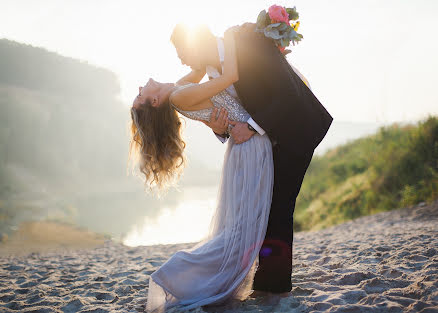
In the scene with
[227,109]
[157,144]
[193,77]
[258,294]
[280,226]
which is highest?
[193,77]

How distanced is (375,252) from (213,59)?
2.67m

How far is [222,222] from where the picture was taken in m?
2.38

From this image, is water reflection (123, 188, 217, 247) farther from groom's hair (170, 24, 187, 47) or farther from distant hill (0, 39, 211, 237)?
groom's hair (170, 24, 187, 47)

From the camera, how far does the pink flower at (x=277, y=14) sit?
2.17 metres

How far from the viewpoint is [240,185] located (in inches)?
92.5

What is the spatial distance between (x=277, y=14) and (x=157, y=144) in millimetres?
1201

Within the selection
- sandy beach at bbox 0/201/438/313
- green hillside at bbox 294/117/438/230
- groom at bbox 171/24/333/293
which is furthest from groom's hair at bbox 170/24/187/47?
green hillside at bbox 294/117/438/230

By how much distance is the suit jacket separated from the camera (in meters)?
2.10

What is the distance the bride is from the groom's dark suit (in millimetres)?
92

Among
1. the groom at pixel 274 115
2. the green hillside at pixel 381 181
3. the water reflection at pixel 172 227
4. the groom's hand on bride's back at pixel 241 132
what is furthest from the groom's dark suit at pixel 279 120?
the water reflection at pixel 172 227

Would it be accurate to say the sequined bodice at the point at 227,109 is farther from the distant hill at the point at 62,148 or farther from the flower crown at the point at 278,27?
the distant hill at the point at 62,148

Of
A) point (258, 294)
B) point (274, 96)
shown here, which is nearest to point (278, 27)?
point (274, 96)

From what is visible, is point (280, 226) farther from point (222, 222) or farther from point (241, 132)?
point (241, 132)

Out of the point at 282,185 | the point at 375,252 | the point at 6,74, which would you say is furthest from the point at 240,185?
the point at 6,74
